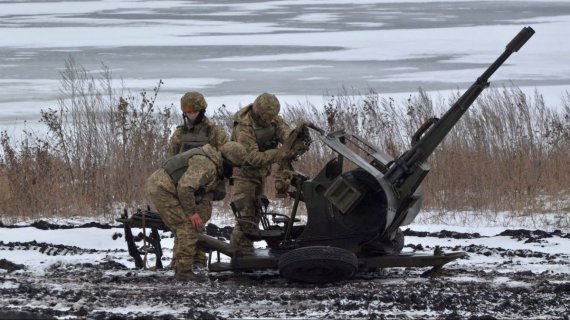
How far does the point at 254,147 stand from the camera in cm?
1028

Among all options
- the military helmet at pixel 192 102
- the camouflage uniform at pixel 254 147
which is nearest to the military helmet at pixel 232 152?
the camouflage uniform at pixel 254 147

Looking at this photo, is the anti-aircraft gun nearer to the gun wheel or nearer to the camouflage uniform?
the gun wheel

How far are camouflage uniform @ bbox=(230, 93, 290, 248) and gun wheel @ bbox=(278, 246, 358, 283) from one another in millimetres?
776

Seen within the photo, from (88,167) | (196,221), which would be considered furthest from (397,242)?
(88,167)

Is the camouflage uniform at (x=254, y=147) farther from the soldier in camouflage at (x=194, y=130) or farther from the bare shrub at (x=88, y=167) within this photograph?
the bare shrub at (x=88, y=167)

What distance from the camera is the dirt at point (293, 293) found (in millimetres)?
7953

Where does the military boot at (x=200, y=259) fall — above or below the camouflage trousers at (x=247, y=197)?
below

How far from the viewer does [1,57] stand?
29516 millimetres

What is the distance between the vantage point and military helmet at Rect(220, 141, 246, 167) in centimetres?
1004

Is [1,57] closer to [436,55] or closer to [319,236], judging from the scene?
[436,55]

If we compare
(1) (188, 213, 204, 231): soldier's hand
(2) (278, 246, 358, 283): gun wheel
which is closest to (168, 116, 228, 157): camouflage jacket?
(1) (188, 213, 204, 231): soldier's hand

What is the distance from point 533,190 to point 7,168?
23.1ft

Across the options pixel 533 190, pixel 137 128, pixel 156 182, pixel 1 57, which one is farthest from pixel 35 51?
pixel 156 182

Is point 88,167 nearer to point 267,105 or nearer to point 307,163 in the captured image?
point 307,163
